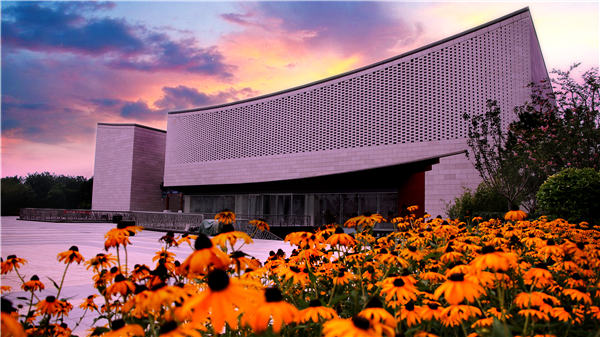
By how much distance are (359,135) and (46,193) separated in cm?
6396

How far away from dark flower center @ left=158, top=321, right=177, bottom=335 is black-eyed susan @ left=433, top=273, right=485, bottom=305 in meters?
1.16

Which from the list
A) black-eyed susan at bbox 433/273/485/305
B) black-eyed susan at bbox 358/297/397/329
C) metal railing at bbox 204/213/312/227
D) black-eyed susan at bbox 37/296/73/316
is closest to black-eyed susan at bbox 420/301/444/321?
black-eyed susan at bbox 433/273/485/305

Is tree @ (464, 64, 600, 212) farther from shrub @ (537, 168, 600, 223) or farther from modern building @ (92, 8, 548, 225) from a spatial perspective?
shrub @ (537, 168, 600, 223)

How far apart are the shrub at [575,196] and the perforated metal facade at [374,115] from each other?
13035 millimetres

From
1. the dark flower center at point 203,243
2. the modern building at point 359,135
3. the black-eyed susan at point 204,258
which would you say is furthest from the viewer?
the modern building at point 359,135

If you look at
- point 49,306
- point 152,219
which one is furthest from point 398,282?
point 152,219

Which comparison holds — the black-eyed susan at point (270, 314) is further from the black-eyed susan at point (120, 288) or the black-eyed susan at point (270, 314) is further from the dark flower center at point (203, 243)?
the black-eyed susan at point (120, 288)

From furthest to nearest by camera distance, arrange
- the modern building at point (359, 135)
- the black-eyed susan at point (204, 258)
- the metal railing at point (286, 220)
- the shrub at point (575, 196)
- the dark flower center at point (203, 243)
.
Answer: the metal railing at point (286, 220) < the modern building at point (359, 135) < the shrub at point (575, 196) < the dark flower center at point (203, 243) < the black-eyed susan at point (204, 258)

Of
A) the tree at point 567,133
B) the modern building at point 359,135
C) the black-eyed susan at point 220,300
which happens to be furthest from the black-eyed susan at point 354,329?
the modern building at point 359,135

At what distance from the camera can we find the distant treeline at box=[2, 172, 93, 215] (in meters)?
47.7

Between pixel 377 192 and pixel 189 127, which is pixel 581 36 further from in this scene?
pixel 189 127

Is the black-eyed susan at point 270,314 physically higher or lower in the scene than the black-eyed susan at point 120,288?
higher

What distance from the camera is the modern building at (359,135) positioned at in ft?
82.8

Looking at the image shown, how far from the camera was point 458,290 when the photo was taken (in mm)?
1826
